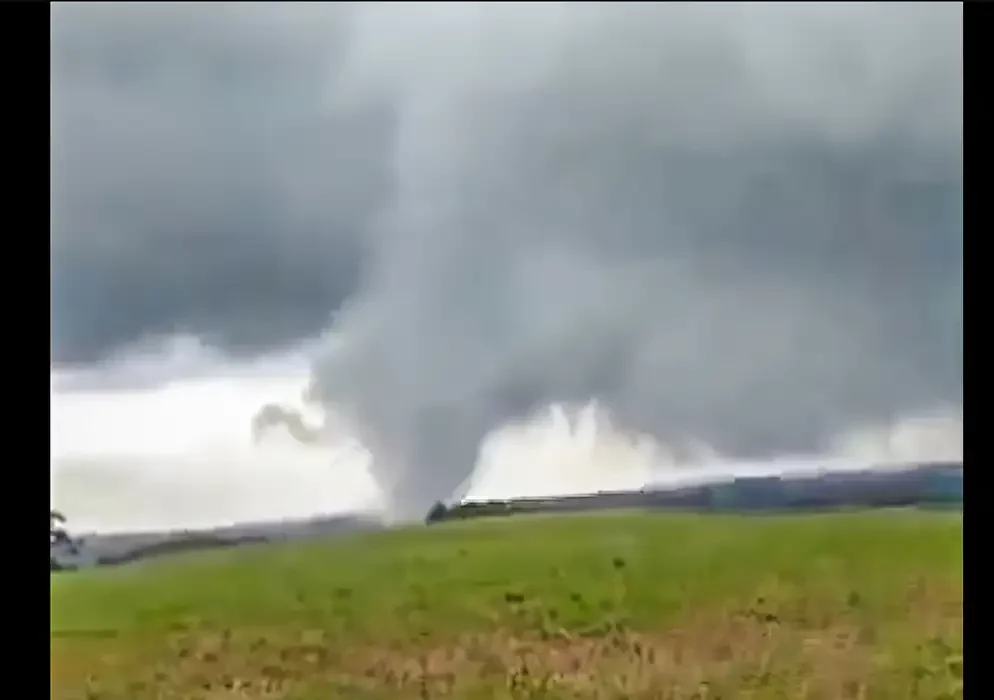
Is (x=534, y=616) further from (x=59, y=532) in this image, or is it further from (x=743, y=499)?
(x=59, y=532)

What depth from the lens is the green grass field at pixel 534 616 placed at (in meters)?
1.18

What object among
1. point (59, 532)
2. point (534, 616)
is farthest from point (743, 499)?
point (59, 532)

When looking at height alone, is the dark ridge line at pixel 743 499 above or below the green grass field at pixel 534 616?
above

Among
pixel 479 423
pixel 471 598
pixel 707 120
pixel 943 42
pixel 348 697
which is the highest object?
pixel 943 42

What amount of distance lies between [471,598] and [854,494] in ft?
2.04

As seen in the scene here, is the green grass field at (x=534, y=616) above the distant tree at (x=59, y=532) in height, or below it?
below

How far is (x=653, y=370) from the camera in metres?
1.27

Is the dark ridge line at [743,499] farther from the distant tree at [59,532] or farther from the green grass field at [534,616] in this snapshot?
the distant tree at [59,532]

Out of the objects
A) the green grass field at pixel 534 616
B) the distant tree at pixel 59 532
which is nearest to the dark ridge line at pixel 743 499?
the green grass field at pixel 534 616

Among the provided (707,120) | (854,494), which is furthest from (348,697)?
(707,120)

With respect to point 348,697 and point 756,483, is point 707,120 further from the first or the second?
point 348,697

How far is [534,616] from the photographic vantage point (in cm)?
122

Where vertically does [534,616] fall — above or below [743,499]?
below

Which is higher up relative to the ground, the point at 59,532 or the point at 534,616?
the point at 59,532
